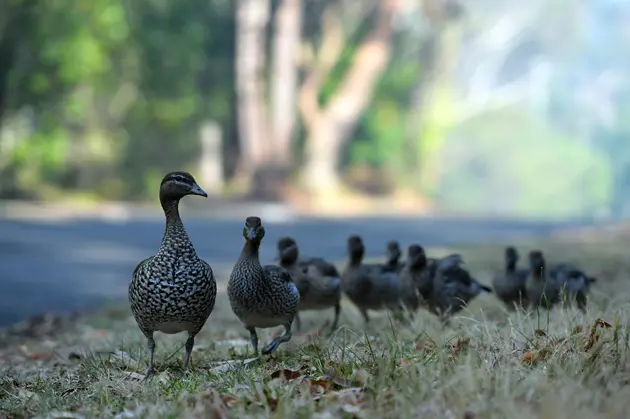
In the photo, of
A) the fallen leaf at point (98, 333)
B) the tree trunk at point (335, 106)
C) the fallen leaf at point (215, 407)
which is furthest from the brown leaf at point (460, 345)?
the tree trunk at point (335, 106)

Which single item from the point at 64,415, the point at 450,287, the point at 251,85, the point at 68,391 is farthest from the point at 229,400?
the point at 251,85

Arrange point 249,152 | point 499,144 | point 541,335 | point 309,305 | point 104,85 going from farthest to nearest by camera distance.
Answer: point 499,144 < point 249,152 < point 104,85 < point 309,305 < point 541,335

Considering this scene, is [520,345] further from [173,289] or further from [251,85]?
[251,85]

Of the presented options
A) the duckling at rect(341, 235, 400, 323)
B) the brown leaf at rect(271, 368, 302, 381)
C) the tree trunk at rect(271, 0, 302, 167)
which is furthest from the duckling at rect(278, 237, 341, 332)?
the tree trunk at rect(271, 0, 302, 167)

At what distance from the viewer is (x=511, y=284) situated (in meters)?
7.48

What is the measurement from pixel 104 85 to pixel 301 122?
8.78 metres

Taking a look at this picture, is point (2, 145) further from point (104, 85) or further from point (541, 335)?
point (541, 335)

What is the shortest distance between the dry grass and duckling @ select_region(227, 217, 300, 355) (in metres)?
0.22

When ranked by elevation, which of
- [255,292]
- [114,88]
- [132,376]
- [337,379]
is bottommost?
[132,376]

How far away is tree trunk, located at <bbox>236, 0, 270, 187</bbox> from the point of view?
100ft

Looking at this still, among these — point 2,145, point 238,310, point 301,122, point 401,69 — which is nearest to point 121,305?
point 238,310

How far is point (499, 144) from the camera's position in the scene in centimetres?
6544

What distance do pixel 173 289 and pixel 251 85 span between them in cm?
2685

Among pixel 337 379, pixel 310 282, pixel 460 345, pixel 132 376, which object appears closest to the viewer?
pixel 337 379
